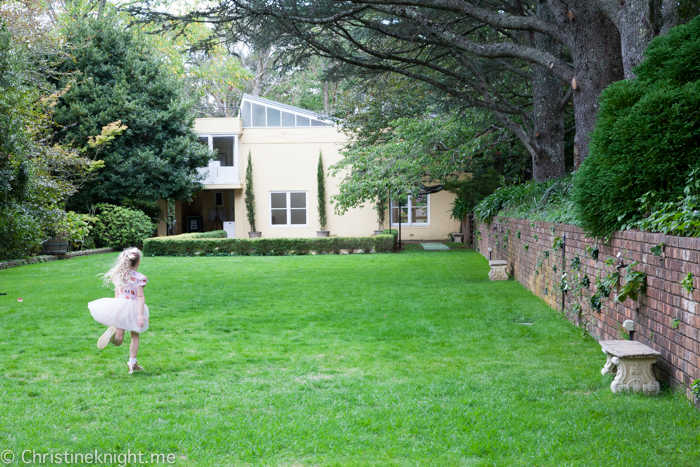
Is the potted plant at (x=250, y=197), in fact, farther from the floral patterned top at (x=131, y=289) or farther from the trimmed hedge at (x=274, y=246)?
the floral patterned top at (x=131, y=289)

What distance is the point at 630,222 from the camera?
16.7ft

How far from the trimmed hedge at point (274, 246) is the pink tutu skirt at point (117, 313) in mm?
15028

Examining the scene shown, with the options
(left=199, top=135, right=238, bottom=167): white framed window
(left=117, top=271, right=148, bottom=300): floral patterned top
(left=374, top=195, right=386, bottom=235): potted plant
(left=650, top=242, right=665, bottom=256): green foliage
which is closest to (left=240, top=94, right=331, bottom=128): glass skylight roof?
(left=199, top=135, right=238, bottom=167): white framed window

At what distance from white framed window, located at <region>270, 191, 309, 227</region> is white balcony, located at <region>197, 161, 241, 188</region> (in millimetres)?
1738

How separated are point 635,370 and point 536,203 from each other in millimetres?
7001

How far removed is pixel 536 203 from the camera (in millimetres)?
10922

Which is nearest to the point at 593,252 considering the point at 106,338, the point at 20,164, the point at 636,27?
the point at 636,27

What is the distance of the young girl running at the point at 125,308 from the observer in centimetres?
517

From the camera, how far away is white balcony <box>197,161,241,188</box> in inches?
1035

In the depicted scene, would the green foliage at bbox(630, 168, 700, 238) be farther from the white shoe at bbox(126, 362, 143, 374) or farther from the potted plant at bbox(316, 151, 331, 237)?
the potted plant at bbox(316, 151, 331, 237)

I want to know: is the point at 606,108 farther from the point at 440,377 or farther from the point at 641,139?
the point at 440,377

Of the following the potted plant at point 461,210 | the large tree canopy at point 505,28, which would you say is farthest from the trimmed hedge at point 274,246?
the large tree canopy at point 505,28

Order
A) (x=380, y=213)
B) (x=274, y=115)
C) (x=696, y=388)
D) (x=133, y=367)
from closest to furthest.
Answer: (x=696, y=388), (x=133, y=367), (x=380, y=213), (x=274, y=115)

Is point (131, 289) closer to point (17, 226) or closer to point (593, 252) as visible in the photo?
point (593, 252)
